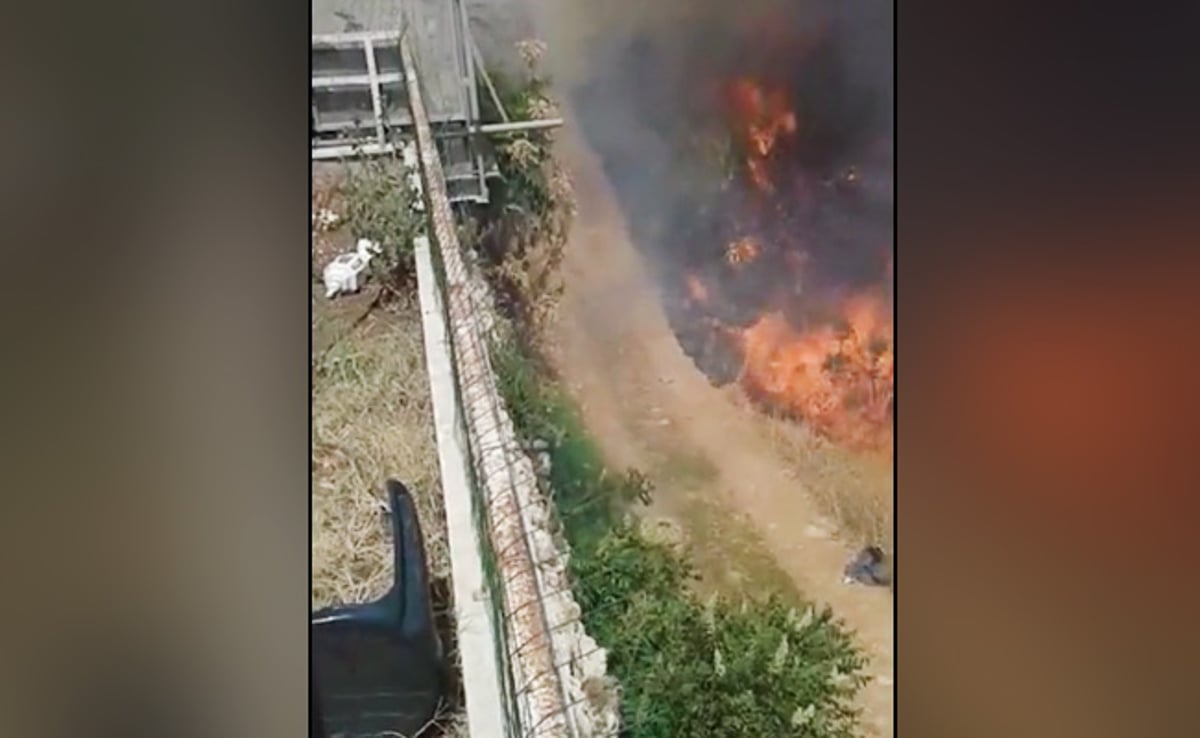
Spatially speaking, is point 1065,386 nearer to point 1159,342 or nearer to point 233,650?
point 1159,342

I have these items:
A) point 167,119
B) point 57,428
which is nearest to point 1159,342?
point 167,119

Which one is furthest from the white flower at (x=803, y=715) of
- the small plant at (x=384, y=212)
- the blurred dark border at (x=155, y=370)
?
the small plant at (x=384, y=212)

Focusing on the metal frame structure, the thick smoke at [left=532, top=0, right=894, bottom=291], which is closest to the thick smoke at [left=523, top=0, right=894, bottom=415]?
the thick smoke at [left=532, top=0, right=894, bottom=291]

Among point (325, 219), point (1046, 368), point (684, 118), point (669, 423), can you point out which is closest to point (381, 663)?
point (669, 423)

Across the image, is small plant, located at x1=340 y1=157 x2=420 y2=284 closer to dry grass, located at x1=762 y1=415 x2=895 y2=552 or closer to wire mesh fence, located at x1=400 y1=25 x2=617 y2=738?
wire mesh fence, located at x1=400 y1=25 x2=617 y2=738

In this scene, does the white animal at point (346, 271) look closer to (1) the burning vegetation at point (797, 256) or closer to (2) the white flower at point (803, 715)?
(1) the burning vegetation at point (797, 256)

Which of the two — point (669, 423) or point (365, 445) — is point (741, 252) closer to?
point (669, 423)
